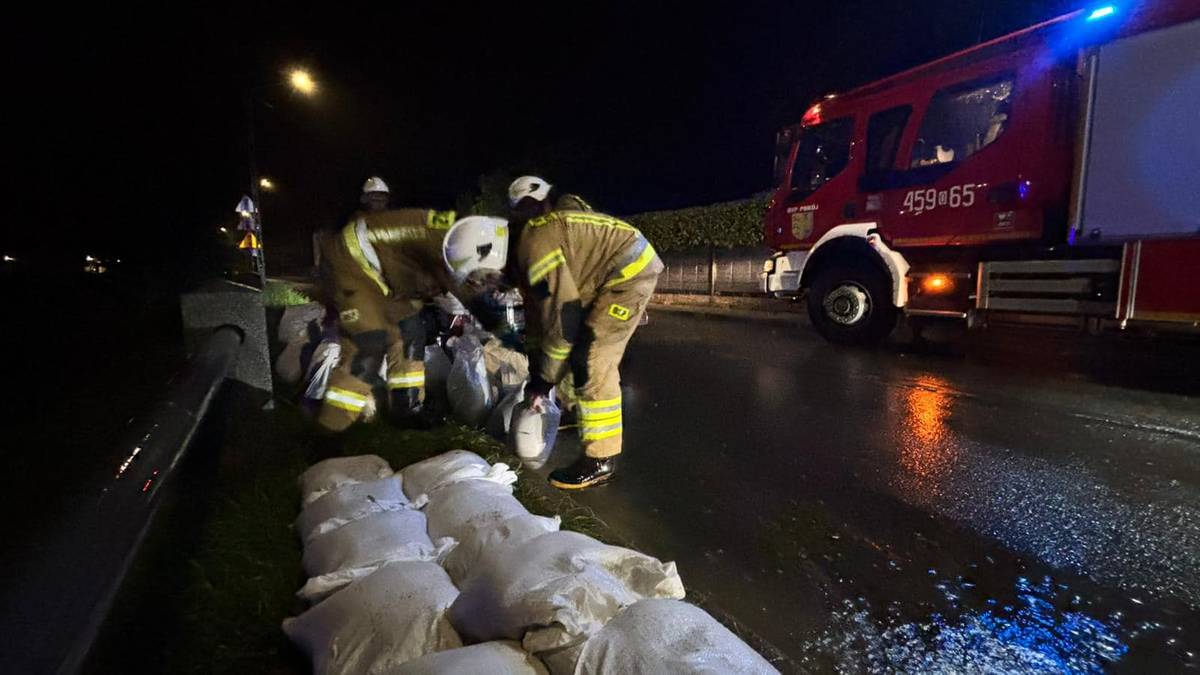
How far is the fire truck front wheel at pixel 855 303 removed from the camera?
6.96 meters

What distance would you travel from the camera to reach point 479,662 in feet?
4.18

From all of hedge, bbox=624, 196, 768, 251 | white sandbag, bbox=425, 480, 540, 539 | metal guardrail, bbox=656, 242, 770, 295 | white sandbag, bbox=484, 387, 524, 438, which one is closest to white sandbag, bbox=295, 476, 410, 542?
white sandbag, bbox=425, 480, 540, 539

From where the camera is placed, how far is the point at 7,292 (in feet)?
38.1

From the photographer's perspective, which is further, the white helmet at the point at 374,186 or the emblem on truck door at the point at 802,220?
the emblem on truck door at the point at 802,220

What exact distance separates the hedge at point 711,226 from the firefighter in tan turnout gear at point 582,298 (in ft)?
30.0

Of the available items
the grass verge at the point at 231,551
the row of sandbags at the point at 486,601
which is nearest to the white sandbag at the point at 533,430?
the grass verge at the point at 231,551

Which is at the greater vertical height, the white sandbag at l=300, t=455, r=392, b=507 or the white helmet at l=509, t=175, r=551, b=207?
the white helmet at l=509, t=175, r=551, b=207

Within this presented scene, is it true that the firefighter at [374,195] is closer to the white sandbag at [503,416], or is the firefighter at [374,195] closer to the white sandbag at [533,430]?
the white sandbag at [503,416]

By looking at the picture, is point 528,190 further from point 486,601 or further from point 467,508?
point 486,601

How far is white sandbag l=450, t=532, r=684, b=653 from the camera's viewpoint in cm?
134

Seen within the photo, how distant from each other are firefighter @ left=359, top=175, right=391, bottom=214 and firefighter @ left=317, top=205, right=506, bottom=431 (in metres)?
0.52

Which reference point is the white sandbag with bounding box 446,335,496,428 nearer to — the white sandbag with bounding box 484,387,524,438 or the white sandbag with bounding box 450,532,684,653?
the white sandbag with bounding box 484,387,524,438

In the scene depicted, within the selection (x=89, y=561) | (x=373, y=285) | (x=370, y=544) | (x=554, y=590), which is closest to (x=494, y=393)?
(x=373, y=285)

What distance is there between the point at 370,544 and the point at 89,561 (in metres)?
0.71
